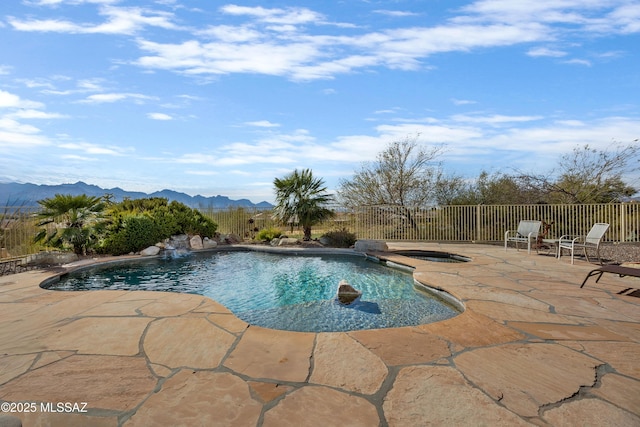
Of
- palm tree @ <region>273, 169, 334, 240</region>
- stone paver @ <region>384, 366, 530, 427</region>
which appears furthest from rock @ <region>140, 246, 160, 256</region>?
stone paver @ <region>384, 366, 530, 427</region>

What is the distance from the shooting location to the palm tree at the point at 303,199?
35.6 ft

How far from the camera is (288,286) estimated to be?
5.55 m

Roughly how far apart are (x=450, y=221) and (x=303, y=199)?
5.75 meters

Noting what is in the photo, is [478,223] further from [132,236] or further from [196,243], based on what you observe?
[132,236]

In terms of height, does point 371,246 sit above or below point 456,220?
below

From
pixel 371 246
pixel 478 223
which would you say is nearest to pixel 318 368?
pixel 371 246

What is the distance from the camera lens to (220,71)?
24.2 feet

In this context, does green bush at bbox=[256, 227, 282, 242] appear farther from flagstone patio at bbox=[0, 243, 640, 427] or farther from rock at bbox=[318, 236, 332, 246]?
flagstone patio at bbox=[0, 243, 640, 427]

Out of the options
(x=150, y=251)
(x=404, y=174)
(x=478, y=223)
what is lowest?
(x=150, y=251)

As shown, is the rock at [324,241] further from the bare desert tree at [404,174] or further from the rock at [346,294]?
the rock at [346,294]

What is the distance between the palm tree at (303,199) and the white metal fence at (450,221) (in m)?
0.67

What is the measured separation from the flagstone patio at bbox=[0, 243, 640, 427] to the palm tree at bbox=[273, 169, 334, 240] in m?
7.58

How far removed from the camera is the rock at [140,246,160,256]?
878 cm

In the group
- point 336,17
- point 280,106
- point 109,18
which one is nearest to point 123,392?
point 109,18
